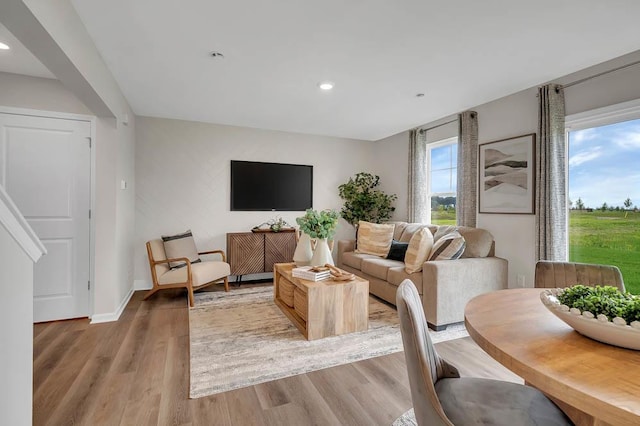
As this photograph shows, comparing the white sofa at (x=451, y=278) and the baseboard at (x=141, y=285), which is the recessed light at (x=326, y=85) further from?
the baseboard at (x=141, y=285)

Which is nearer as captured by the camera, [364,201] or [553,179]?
[553,179]

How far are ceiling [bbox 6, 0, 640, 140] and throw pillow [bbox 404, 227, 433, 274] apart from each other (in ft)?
5.31

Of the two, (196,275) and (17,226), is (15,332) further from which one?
(196,275)

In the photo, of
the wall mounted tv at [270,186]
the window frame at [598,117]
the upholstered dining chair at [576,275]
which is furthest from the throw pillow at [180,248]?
the window frame at [598,117]

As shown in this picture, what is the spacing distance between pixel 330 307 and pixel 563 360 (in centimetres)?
200

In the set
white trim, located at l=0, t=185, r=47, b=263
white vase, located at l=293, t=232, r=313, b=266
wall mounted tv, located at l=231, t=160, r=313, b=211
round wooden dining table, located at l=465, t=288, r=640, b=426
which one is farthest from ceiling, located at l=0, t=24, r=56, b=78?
round wooden dining table, located at l=465, t=288, r=640, b=426

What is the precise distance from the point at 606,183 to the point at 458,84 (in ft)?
5.34

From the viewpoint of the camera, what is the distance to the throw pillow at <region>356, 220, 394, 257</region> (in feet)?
13.9

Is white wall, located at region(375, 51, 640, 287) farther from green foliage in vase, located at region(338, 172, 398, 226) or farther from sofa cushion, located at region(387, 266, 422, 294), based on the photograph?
green foliage in vase, located at region(338, 172, 398, 226)

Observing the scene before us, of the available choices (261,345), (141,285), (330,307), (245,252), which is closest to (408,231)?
(330,307)

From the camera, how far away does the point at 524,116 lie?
321 centimetres

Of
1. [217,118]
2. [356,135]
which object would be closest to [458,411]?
[217,118]

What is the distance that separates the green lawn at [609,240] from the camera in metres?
2.53

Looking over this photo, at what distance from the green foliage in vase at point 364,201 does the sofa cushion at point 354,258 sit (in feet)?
3.20
